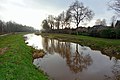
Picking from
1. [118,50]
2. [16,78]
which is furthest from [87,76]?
[118,50]

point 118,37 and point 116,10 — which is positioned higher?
point 116,10

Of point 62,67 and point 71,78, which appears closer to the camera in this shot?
point 71,78

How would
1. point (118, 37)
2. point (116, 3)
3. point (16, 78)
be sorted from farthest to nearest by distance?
point (118, 37), point (116, 3), point (16, 78)

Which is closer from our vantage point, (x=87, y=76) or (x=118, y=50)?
(x=87, y=76)

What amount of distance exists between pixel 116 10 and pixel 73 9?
31.5m

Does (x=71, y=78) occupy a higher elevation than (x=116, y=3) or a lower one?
lower

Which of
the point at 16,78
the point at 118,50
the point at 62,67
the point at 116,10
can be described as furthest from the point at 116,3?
the point at 16,78

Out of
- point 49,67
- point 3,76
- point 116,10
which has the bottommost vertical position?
point 49,67

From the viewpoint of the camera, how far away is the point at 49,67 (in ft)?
54.0

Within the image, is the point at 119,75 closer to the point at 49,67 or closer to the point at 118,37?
the point at 49,67

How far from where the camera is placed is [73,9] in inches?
2431

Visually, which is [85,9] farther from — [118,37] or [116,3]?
[116,3]

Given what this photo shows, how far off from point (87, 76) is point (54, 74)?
249cm

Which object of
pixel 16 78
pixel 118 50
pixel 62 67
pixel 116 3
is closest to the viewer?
pixel 16 78
